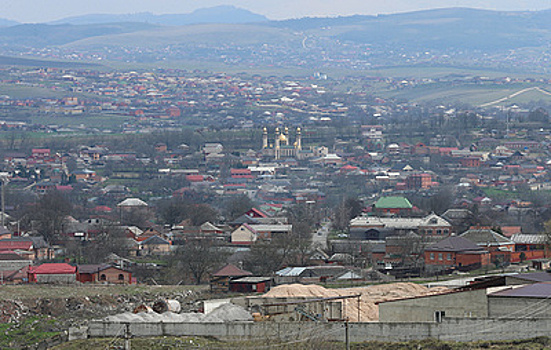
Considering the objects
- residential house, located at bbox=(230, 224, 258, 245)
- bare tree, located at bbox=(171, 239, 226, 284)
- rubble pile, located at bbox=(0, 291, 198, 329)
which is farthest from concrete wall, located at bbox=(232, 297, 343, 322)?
residential house, located at bbox=(230, 224, 258, 245)

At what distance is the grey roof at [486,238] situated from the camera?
4220 centimetres

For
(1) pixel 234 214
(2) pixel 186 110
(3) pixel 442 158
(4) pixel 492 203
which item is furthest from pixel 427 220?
(2) pixel 186 110

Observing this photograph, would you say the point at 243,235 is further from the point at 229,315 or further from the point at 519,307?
the point at 519,307

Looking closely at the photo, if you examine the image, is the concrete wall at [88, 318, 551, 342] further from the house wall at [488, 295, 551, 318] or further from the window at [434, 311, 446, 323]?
the window at [434, 311, 446, 323]

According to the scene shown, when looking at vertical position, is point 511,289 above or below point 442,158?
above

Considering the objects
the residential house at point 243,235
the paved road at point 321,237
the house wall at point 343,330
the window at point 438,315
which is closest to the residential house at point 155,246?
the residential house at point 243,235

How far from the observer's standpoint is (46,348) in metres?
24.2

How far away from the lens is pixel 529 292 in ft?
70.8

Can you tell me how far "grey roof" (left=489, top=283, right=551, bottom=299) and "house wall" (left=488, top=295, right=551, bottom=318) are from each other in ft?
0.29

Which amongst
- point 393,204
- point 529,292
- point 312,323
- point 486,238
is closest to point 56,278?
point 486,238

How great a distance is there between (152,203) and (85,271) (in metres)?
37.7

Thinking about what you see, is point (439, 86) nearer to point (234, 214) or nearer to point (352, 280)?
point (234, 214)

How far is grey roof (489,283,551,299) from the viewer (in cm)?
2131

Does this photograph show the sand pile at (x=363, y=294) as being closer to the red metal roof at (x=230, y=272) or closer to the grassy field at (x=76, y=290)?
Answer: the grassy field at (x=76, y=290)
